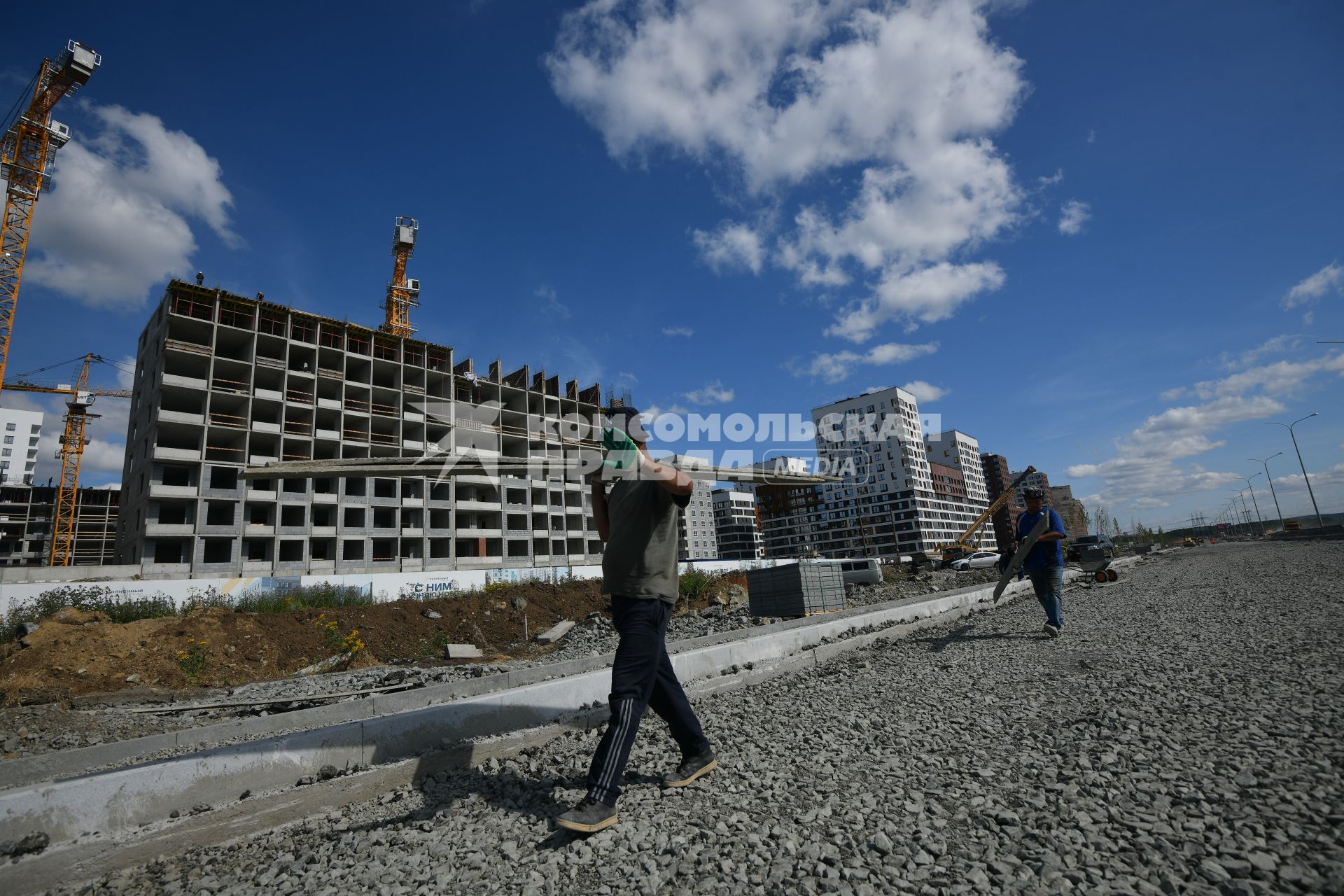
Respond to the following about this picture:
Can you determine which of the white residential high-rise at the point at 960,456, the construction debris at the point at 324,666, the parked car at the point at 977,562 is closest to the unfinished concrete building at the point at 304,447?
the construction debris at the point at 324,666

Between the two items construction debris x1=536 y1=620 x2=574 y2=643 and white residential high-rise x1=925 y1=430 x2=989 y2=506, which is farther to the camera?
white residential high-rise x1=925 y1=430 x2=989 y2=506

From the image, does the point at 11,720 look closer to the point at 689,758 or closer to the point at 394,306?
the point at 689,758

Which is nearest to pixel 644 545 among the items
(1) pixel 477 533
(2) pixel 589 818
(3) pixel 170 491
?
(2) pixel 589 818

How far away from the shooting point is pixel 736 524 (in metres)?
159

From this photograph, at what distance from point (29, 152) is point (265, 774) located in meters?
67.0

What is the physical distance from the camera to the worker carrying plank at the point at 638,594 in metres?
3.03

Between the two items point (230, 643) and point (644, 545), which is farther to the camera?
point (230, 643)

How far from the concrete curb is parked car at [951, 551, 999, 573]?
37.9 metres

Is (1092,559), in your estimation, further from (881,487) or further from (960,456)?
(960,456)

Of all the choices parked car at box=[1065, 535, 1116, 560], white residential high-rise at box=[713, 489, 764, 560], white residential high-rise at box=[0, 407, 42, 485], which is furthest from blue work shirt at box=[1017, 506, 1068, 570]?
white residential high-rise at box=[0, 407, 42, 485]

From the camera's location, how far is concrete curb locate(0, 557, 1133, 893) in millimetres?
2867

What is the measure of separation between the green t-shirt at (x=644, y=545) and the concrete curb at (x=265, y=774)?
6.48 feet

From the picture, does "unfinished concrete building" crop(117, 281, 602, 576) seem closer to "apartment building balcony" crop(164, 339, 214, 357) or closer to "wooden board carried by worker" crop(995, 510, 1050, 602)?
"apartment building balcony" crop(164, 339, 214, 357)

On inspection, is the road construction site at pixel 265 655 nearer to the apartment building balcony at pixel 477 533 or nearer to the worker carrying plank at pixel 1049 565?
the worker carrying plank at pixel 1049 565
